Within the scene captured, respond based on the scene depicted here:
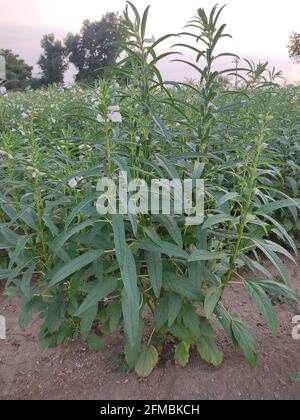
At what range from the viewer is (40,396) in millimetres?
2312

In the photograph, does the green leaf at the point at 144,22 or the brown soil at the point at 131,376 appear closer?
the green leaf at the point at 144,22

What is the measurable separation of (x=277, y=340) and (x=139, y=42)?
7.06 ft

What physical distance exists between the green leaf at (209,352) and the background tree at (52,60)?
141ft

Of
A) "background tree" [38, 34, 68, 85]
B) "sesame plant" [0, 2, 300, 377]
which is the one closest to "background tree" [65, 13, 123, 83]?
"background tree" [38, 34, 68, 85]

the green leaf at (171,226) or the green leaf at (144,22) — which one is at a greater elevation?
the green leaf at (144,22)

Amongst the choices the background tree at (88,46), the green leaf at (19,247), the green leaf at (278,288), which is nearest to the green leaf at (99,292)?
the green leaf at (19,247)

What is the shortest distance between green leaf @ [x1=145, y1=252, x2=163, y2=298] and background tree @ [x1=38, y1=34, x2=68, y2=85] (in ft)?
142

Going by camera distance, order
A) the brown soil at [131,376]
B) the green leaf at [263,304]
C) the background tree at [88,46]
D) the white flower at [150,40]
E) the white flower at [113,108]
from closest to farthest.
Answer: the white flower at [113,108] < the white flower at [150,40] < the green leaf at [263,304] < the brown soil at [131,376] < the background tree at [88,46]

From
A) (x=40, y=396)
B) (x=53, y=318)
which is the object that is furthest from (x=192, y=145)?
(x=40, y=396)

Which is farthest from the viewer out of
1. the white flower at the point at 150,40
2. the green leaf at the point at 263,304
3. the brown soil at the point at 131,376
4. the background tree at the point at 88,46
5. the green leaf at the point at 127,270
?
the background tree at the point at 88,46

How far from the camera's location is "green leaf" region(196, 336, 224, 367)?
230 centimetres

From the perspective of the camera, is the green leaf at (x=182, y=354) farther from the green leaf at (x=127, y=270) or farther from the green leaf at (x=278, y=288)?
the green leaf at (x=127, y=270)

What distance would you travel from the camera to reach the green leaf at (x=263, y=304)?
1912 millimetres

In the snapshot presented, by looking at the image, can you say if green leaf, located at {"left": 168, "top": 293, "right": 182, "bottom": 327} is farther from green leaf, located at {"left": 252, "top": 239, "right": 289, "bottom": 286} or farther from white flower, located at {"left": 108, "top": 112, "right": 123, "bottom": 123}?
white flower, located at {"left": 108, "top": 112, "right": 123, "bottom": 123}
